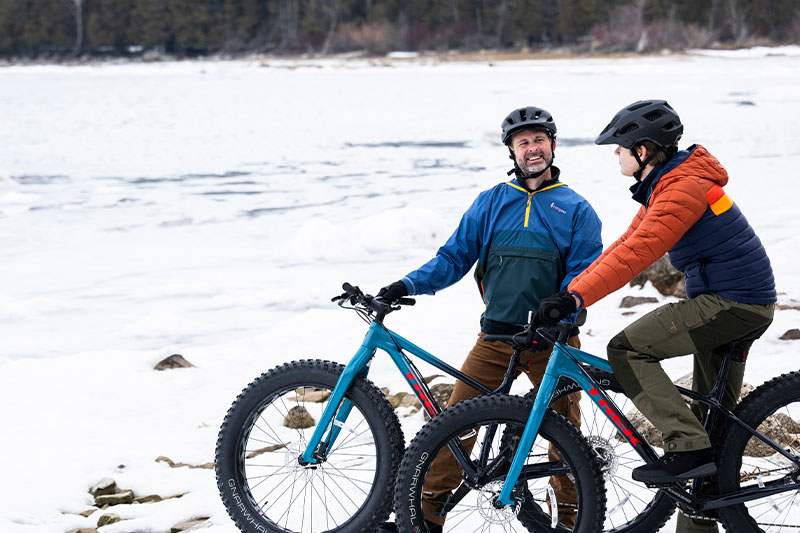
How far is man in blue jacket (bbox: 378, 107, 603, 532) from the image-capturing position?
353 cm

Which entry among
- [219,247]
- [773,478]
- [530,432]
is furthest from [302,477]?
[219,247]

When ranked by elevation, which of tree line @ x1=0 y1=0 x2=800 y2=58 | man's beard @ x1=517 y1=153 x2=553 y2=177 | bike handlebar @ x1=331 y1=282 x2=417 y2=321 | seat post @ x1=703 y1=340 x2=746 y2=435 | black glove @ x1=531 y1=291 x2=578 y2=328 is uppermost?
tree line @ x1=0 y1=0 x2=800 y2=58

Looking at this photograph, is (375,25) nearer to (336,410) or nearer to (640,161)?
(640,161)

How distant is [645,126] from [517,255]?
0.72 meters

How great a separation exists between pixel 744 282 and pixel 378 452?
152 cm

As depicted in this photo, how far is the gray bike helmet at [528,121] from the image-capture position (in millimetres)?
3592

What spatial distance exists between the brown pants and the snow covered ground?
102 centimetres

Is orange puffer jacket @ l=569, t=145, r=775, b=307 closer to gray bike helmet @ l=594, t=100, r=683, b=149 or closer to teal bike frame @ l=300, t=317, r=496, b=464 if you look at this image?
gray bike helmet @ l=594, t=100, r=683, b=149

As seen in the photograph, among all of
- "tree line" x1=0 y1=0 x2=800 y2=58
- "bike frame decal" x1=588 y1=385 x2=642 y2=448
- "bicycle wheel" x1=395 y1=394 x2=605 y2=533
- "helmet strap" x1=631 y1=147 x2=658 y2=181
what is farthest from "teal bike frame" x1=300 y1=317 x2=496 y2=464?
"tree line" x1=0 y1=0 x2=800 y2=58

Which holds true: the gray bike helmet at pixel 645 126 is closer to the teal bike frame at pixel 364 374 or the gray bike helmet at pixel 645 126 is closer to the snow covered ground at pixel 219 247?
the teal bike frame at pixel 364 374

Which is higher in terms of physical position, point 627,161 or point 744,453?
point 627,161

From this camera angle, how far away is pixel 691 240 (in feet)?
10.4

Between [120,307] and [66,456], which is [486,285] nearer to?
[66,456]

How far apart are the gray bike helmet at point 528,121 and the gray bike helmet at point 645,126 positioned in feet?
1.18
